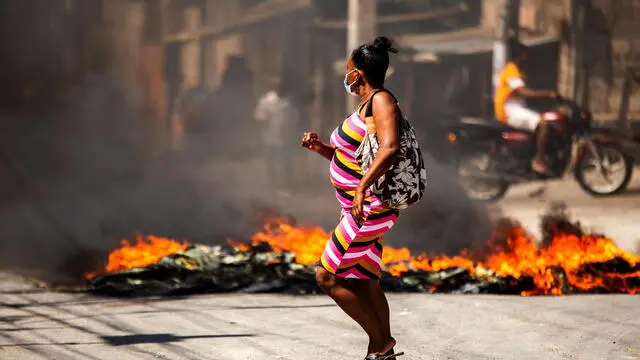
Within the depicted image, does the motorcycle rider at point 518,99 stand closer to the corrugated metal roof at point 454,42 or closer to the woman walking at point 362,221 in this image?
the corrugated metal roof at point 454,42

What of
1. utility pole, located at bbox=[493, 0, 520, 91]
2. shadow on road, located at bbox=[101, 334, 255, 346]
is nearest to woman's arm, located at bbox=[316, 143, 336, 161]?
shadow on road, located at bbox=[101, 334, 255, 346]

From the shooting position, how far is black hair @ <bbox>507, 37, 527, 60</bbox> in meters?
12.0

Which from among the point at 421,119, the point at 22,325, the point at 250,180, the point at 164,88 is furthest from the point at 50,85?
the point at 22,325

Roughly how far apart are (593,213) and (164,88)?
16.7 feet

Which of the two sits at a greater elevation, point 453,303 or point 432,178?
point 432,178

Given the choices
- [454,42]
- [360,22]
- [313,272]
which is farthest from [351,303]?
[360,22]

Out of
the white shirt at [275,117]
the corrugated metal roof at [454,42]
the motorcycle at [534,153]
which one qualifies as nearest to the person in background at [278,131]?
the white shirt at [275,117]

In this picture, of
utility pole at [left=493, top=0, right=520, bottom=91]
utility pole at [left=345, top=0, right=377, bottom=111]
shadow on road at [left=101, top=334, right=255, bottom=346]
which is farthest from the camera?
utility pole at [left=345, top=0, right=377, bottom=111]

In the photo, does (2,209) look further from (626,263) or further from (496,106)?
(626,263)

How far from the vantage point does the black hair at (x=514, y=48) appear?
11953 mm

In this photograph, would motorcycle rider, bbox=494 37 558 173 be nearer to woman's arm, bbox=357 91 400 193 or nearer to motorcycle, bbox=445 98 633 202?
motorcycle, bbox=445 98 633 202

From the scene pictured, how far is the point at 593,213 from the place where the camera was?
1141 centimetres

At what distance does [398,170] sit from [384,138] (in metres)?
0.20

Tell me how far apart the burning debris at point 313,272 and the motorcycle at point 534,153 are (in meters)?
2.51
